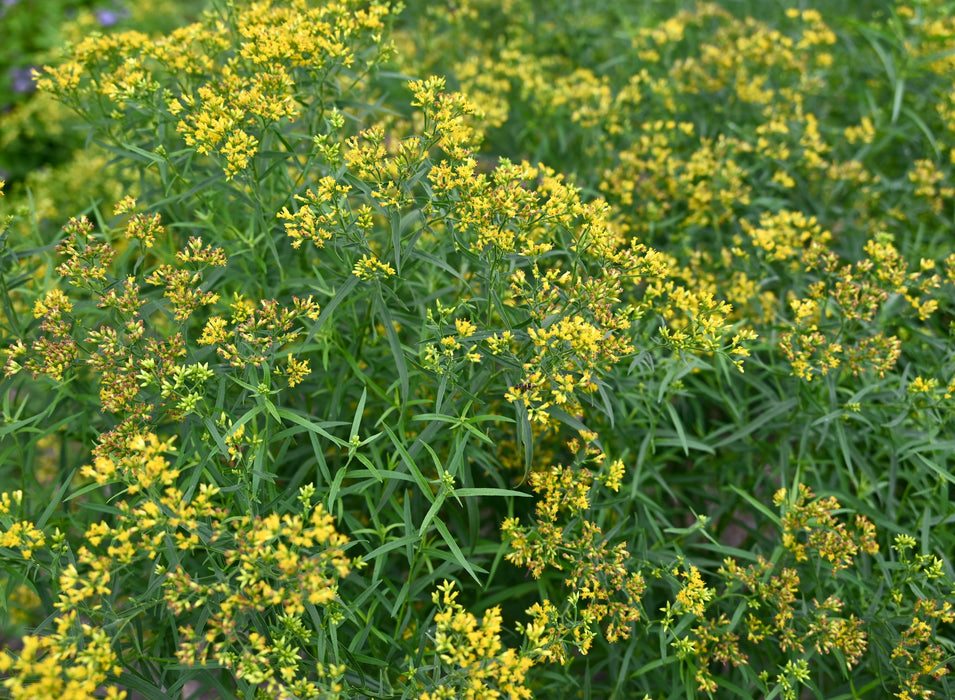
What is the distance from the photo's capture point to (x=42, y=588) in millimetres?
2992

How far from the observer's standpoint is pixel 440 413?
2.97m

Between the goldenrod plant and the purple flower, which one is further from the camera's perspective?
the purple flower

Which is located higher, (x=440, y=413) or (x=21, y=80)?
(x=21, y=80)

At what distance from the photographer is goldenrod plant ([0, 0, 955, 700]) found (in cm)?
269

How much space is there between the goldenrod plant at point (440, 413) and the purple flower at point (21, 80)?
5.64 m

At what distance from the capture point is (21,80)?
29.6ft

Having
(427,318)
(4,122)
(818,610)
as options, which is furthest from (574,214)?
(4,122)

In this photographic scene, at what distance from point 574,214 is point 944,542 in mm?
2388

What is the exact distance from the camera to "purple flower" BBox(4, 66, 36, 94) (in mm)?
8906

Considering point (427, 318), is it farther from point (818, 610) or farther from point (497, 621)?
point (818, 610)

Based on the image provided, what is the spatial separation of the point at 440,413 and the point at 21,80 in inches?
356

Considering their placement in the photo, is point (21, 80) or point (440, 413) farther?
point (21, 80)

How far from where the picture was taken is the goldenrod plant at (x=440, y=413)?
2.69m

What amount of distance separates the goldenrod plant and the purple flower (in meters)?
5.64
